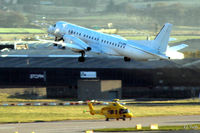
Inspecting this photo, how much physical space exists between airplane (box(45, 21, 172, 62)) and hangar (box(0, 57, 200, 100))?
21.7 metres

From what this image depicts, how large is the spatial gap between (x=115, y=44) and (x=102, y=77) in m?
27.6

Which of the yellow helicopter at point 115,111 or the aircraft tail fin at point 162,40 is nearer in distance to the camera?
the yellow helicopter at point 115,111

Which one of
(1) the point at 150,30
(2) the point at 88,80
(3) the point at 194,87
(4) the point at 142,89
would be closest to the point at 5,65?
(2) the point at 88,80

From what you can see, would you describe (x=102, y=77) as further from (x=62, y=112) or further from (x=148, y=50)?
(x=148, y=50)

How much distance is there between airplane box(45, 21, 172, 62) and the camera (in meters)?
78.9

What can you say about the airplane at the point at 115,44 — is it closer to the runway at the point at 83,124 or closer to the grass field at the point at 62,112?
the grass field at the point at 62,112

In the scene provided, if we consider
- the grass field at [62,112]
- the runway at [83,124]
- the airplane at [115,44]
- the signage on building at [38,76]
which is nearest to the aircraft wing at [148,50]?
the airplane at [115,44]

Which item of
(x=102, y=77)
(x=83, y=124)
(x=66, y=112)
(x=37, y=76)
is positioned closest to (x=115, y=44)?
(x=66, y=112)

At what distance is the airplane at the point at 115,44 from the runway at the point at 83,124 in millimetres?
10604

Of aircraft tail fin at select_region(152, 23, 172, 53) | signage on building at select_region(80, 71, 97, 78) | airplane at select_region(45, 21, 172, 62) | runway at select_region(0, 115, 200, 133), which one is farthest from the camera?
signage on building at select_region(80, 71, 97, 78)

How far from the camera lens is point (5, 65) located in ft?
369

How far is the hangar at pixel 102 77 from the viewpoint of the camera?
10500 cm

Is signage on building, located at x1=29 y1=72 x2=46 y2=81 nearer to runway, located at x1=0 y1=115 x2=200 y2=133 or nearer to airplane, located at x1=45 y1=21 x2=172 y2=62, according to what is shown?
airplane, located at x1=45 y1=21 x2=172 y2=62

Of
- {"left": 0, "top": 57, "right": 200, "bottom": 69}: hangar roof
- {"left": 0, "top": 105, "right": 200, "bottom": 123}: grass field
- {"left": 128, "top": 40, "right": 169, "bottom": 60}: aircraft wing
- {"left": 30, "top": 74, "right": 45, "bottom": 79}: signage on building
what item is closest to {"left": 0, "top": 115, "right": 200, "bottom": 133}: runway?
{"left": 0, "top": 105, "right": 200, "bottom": 123}: grass field
